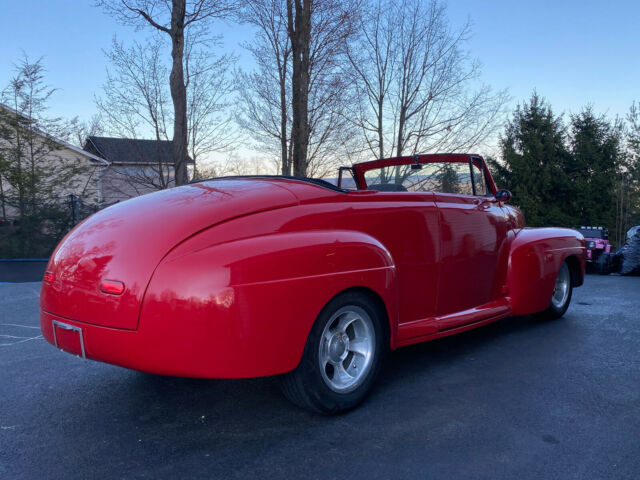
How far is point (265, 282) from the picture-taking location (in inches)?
95.7

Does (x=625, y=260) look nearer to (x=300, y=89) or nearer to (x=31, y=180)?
(x=300, y=89)

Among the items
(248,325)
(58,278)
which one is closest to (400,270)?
(248,325)

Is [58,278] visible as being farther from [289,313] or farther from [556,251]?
[556,251]

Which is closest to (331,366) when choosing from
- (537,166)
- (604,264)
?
(604,264)

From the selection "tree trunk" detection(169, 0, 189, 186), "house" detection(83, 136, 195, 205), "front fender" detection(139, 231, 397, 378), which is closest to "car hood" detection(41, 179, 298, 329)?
"front fender" detection(139, 231, 397, 378)

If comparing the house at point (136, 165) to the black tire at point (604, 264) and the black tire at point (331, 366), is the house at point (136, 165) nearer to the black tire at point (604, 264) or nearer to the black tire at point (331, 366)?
the black tire at point (604, 264)

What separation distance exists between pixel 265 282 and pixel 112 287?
72 centimetres

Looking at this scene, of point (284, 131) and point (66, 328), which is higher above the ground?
point (284, 131)

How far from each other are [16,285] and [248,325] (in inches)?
288

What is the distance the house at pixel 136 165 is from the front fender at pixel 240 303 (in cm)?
1223

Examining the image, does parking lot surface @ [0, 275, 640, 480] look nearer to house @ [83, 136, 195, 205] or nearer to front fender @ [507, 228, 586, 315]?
front fender @ [507, 228, 586, 315]

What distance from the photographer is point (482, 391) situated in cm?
319

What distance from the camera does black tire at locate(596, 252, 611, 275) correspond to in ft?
36.9

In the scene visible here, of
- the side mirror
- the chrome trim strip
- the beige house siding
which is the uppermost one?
the beige house siding
